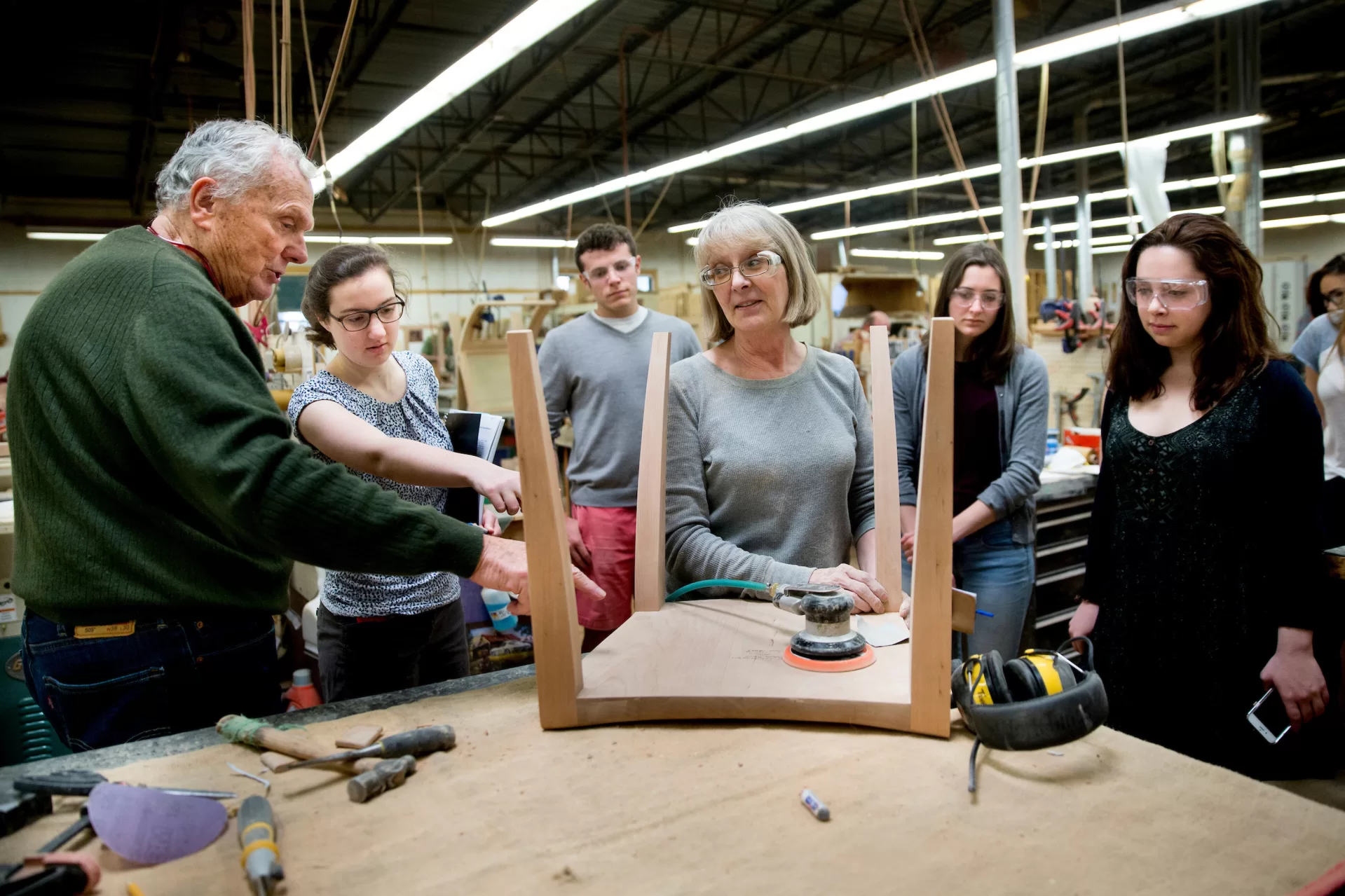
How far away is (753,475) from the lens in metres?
1.54

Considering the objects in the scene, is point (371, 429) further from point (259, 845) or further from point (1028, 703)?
point (1028, 703)

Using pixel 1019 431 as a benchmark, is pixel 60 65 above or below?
above

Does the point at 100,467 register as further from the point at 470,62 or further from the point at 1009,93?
the point at 1009,93

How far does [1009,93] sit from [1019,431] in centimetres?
261

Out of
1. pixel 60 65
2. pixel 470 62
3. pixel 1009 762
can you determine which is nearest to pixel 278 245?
pixel 1009 762

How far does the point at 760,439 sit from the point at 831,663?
49cm

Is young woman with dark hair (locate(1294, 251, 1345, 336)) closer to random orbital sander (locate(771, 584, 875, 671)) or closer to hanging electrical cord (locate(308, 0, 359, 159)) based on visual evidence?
random orbital sander (locate(771, 584, 875, 671))

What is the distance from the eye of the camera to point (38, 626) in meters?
1.18

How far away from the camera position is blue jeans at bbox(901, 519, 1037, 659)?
232cm

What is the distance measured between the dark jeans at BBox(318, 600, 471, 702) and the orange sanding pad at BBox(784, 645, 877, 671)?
0.86 metres

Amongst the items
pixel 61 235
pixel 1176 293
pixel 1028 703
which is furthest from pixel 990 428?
pixel 61 235

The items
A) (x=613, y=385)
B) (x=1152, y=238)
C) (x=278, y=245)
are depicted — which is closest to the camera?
(x=278, y=245)

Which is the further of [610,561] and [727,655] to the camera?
[610,561]

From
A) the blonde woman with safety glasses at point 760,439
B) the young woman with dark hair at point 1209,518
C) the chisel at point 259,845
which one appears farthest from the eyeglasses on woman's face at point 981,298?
the chisel at point 259,845
